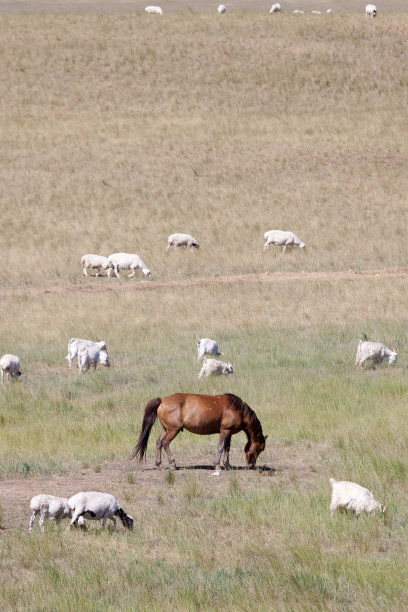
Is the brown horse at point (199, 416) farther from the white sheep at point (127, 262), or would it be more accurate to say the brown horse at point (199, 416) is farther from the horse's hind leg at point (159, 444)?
the white sheep at point (127, 262)

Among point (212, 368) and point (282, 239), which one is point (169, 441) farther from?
point (282, 239)

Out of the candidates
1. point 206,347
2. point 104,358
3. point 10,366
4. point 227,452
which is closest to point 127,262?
point 104,358

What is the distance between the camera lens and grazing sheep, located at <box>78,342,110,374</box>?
906 inches

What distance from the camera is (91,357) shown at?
23.1m

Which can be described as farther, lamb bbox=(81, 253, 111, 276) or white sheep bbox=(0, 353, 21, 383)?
lamb bbox=(81, 253, 111, 276)

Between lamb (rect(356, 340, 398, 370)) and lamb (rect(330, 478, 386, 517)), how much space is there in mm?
10284

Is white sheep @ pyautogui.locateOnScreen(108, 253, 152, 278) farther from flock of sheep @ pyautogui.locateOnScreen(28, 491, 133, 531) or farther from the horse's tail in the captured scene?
flock of sheep @ pyautogui.locateOnScreen(28, 491, 133, 531)

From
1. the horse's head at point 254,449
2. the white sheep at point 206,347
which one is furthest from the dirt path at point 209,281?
the horse's head at point 254,449

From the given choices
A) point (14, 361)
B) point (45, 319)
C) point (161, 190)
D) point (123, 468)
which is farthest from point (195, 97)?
point (123, 468)

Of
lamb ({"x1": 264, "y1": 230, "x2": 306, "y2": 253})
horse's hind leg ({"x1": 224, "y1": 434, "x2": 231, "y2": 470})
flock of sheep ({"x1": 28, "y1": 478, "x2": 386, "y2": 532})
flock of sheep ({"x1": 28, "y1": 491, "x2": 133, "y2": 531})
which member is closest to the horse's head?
horse's hind leg ({"x1": 224, "y1": 434, "x2": 231, "y2": 470})

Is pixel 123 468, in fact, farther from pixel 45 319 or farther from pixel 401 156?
pixel 401 156

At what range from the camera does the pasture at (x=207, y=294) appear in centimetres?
1020

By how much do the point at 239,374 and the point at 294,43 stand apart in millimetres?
56946

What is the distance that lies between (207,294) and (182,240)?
10530mm
